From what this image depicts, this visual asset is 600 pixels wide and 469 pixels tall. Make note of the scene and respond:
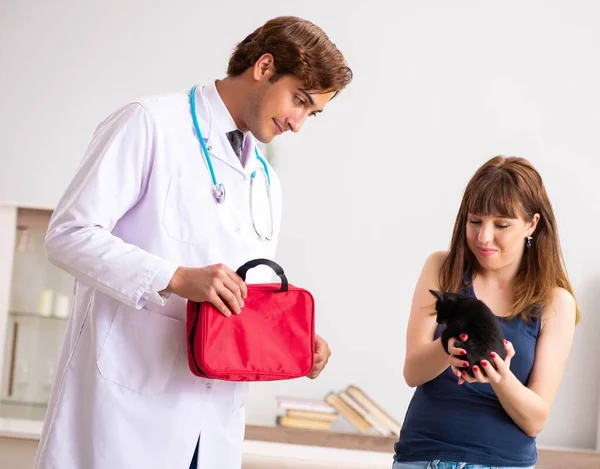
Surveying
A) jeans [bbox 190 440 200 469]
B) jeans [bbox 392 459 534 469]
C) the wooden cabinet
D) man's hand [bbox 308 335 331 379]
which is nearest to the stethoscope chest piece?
man's hand [bbox 308 335 331 379]

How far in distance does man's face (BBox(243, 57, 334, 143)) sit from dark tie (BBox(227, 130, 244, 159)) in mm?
39

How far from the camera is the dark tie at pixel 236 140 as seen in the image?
65.3 inches

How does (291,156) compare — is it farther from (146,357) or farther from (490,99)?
(146,357)

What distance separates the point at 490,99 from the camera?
354 centimetres

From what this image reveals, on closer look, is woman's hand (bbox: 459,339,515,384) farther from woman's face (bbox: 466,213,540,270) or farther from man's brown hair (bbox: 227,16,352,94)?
man's brown hair (bbox: 227,16,352,94)

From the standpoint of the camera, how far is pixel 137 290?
54.7 inches

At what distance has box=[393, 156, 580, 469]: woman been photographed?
167cm

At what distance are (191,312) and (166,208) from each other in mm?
201

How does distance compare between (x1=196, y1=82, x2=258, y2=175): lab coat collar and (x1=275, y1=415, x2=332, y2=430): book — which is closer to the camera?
(x1=196, y1=82, x2=258, y2=175): lab coat collar

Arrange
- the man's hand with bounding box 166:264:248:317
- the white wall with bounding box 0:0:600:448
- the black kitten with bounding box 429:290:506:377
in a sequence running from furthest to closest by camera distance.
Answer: the white wall with bounding box 0:0:600:448 < the black kitten with bounding box 429:290:506:377 < the man's hand with bounding box 166:264:248:317

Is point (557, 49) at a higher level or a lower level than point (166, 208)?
higher

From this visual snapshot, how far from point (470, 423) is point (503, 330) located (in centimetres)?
21

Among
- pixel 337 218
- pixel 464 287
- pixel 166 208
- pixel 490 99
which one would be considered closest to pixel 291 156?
pixel 337 218

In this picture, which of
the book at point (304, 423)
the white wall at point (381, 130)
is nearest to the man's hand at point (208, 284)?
the book at point (304, 423)
